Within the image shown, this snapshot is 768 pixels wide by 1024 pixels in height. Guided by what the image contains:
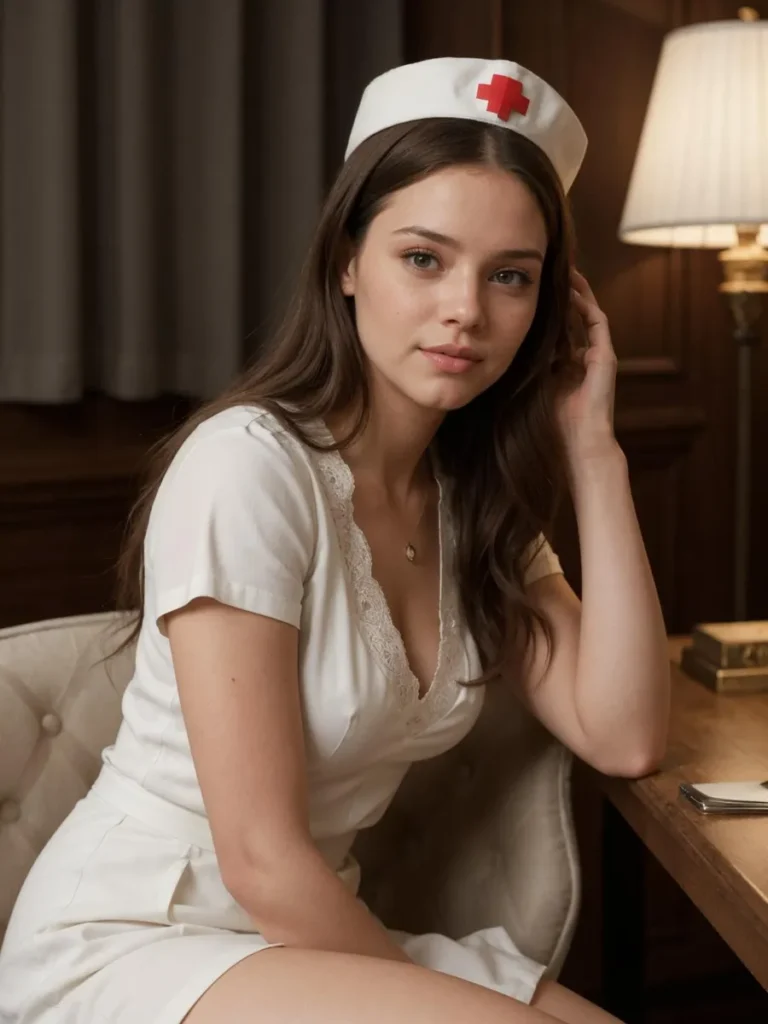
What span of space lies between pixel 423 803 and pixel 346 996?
577mm

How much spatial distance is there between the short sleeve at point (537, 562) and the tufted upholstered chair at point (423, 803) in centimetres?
15

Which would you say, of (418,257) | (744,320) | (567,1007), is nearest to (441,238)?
(418,257)

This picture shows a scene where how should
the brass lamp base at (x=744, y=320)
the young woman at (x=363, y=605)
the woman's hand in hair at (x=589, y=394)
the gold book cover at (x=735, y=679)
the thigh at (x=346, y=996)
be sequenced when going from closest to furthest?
the thigh at (x=346, y=996)
the young woman at (x=363, y=605)
the woman's hand in hair at (x=589, y=394)
the gold book cover at (x=735, y=679)
the brass lamp base at (x=744, y=320)

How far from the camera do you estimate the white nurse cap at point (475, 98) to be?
1.23 meters

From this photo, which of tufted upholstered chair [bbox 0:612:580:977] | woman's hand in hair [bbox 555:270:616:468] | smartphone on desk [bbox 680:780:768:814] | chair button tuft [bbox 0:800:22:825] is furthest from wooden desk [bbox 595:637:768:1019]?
chair button tuft [bbox 0:800:22:825]

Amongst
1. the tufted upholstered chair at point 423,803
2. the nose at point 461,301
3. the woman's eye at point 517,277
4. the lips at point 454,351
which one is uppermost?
the woman's eye at point 517,277

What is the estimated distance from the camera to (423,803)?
1546 millimetres

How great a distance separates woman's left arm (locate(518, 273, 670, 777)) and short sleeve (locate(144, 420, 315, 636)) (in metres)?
0.38

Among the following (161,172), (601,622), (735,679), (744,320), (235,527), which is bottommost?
(735,679)

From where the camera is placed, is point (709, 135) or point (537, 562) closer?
point (537, 562)

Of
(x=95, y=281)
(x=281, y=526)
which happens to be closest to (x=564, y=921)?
(x=281, y=526)

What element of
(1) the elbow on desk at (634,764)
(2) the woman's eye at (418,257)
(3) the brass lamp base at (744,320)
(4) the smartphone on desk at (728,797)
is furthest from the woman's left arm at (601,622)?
(3) the brass lamp base at (744,320)

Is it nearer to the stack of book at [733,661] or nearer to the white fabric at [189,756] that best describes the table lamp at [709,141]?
the stack of book at [733,661]

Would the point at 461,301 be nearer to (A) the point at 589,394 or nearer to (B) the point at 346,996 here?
(A) the point at 589,394
